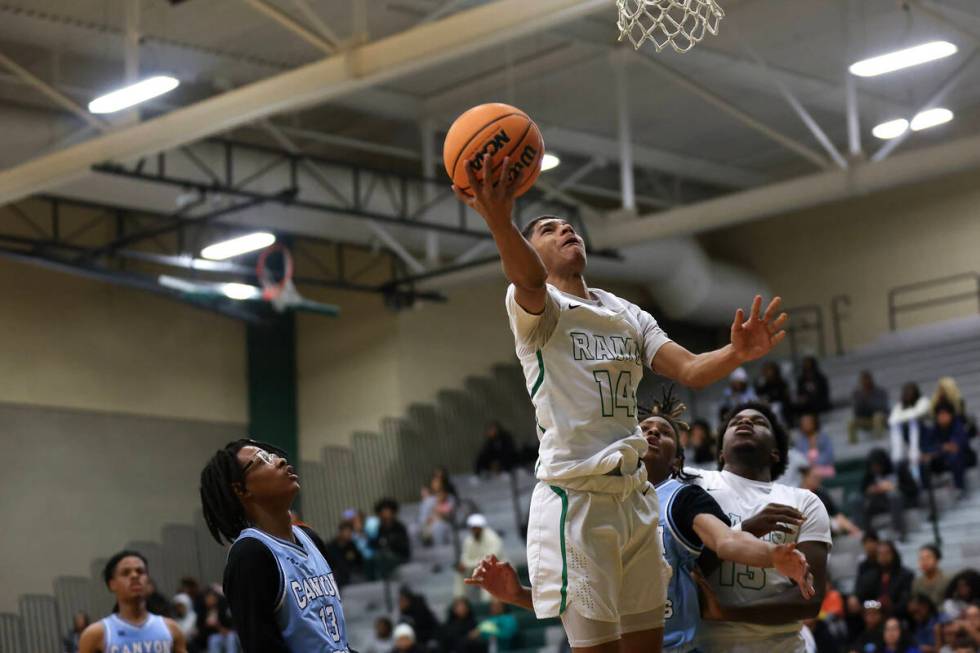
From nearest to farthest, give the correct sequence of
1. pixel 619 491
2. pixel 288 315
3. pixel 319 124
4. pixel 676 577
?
pixel 619 491 < pixel 676 577 < pixel 319 124 < pixel 288 315

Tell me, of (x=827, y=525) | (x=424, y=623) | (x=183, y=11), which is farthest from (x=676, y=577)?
(x=183, y=11)

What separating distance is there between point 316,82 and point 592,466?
35.3 feet

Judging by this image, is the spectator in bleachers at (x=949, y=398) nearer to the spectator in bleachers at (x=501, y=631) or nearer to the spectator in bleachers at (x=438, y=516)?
the spectator in bleachers at (x=501, y=631)

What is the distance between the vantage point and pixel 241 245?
837 inches

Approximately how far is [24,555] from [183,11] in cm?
889

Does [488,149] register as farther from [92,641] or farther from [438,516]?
[438,516]

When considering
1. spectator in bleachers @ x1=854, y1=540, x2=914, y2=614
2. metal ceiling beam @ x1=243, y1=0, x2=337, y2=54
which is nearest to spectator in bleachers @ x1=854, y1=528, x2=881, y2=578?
spectator in bleachers @ x1=854, y1=540, x2=914, y2=614

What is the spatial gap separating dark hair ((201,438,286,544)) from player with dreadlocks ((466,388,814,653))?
2.77 feet

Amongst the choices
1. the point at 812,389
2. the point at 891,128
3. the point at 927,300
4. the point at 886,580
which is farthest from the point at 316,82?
the point at 927,300

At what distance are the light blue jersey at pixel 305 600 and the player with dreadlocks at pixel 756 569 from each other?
4.71ft

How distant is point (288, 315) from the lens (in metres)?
26.2

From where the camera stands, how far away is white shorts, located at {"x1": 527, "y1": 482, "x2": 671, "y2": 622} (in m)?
4.79

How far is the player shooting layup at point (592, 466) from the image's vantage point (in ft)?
15.7

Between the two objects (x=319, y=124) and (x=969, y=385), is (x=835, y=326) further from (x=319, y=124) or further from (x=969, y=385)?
(x=319, y=124)
